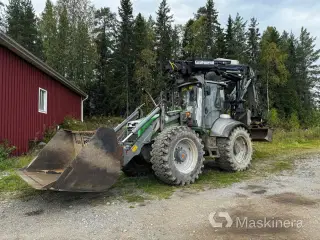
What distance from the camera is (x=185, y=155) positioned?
21.0 feet

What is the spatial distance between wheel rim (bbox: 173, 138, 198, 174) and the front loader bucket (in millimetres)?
2944

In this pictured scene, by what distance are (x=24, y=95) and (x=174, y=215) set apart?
9165 millimetres

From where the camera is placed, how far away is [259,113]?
883cm

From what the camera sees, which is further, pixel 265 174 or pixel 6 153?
pixel 6 153

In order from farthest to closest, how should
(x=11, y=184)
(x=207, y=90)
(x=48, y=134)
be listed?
1. (x=48, y=134)
2. (x=207, y=90)
3. (x=11, y=184)

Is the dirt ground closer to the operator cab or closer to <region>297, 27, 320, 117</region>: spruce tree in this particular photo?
the operator cab

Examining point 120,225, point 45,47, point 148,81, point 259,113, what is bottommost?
point 120,225

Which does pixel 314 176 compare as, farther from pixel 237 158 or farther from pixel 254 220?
pixel 254 220

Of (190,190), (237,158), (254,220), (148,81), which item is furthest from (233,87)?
(148,81)

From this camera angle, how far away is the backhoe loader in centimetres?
481

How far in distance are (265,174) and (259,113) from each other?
2.13m

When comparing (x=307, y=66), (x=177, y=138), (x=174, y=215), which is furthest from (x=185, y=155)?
(x=307, y=66)

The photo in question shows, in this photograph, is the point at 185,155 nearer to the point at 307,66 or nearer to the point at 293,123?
the point at 293,123

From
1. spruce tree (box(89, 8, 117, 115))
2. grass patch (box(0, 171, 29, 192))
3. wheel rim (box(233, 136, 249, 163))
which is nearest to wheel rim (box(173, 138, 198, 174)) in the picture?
wheel rim (box(233, 136, 249, 163))
